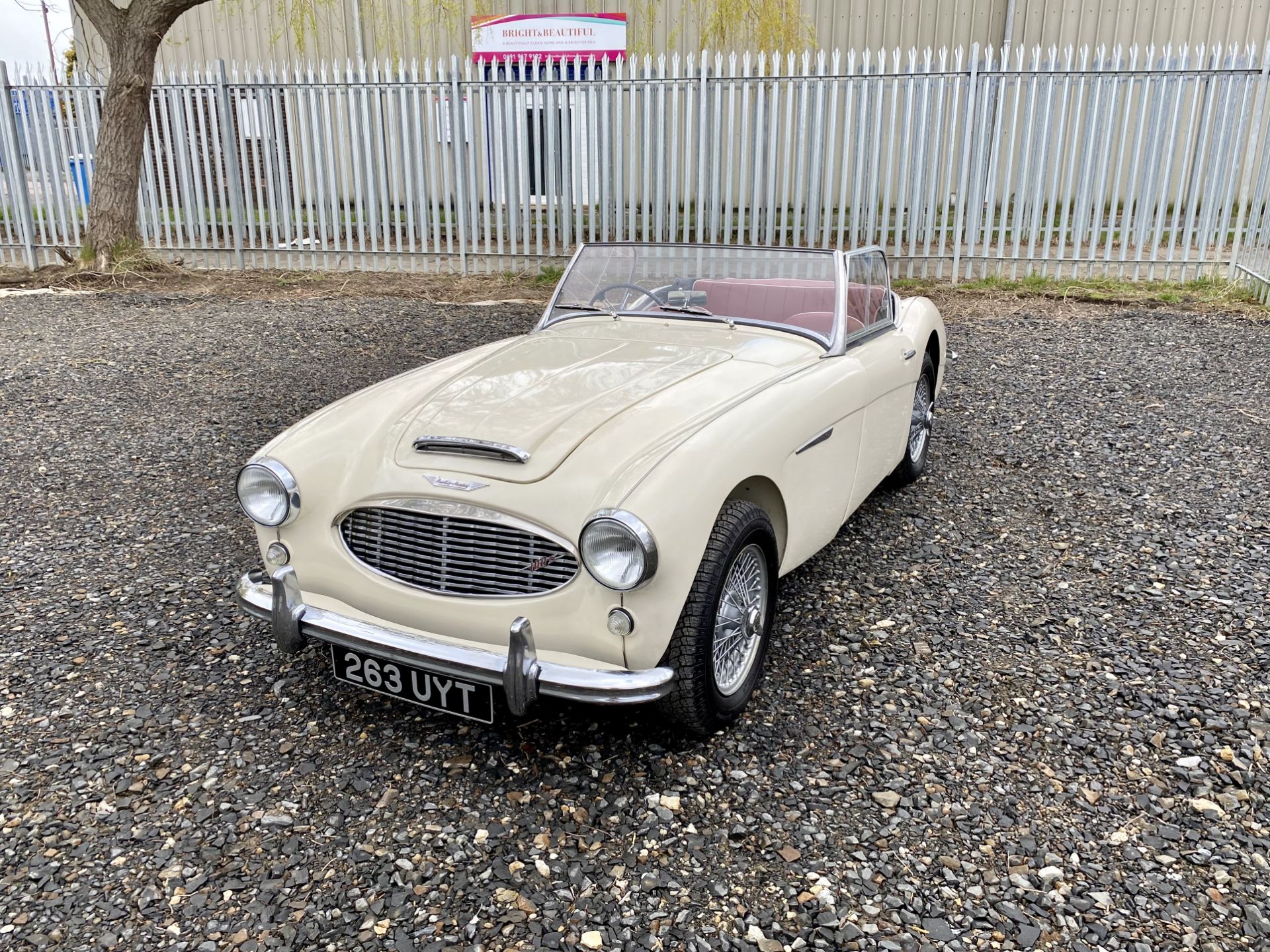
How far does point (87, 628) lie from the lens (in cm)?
345

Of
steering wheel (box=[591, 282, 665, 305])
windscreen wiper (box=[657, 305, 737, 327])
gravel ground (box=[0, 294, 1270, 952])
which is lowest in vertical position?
gravel ground (box=[0, 294, 1270, 952])

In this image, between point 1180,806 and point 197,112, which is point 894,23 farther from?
point 1180,806

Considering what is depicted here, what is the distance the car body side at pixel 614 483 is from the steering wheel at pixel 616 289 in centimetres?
80

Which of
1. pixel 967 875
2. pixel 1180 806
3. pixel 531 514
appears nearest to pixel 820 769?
pixel 967 875

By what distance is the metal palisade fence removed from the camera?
977 centimetres

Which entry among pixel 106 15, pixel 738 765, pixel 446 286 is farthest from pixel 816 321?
pixel 106 15

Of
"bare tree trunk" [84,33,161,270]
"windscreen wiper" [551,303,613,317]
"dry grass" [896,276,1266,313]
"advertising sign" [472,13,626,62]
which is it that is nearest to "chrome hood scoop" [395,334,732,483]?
"windscreen wiper" [551,303,613,317]

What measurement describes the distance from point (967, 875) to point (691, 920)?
2.29ft

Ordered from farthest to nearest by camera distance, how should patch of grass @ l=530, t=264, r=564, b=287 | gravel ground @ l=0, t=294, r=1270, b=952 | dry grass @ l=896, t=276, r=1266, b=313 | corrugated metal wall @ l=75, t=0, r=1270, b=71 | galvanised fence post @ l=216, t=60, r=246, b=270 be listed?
corrugated metal wall @ l=75, t=0, r=1270, b=71 < galvanised fence post @ l=216, t=60, r=246, b=270 < patch of grass @ l=530, t=264, r=564, b=287 < dry grass @ l=896, t=276, r=1266, b=313 < gravel ground @ l=0, t=294, r=1270, b=952

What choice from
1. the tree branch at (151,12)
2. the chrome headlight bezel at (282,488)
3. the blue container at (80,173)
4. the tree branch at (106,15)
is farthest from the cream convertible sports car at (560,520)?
the blue container at (80,173)

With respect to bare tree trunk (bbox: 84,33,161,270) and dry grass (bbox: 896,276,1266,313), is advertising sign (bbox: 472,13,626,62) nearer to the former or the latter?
bare tree trunk (bbox: 84,33,161,270)

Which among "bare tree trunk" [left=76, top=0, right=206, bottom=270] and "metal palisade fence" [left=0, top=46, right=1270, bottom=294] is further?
"bare tree trunk" [left=76, top=0, right=206, bottom=270]

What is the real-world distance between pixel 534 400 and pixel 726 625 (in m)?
0.97

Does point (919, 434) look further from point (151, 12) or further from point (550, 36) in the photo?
point (550, 36)
